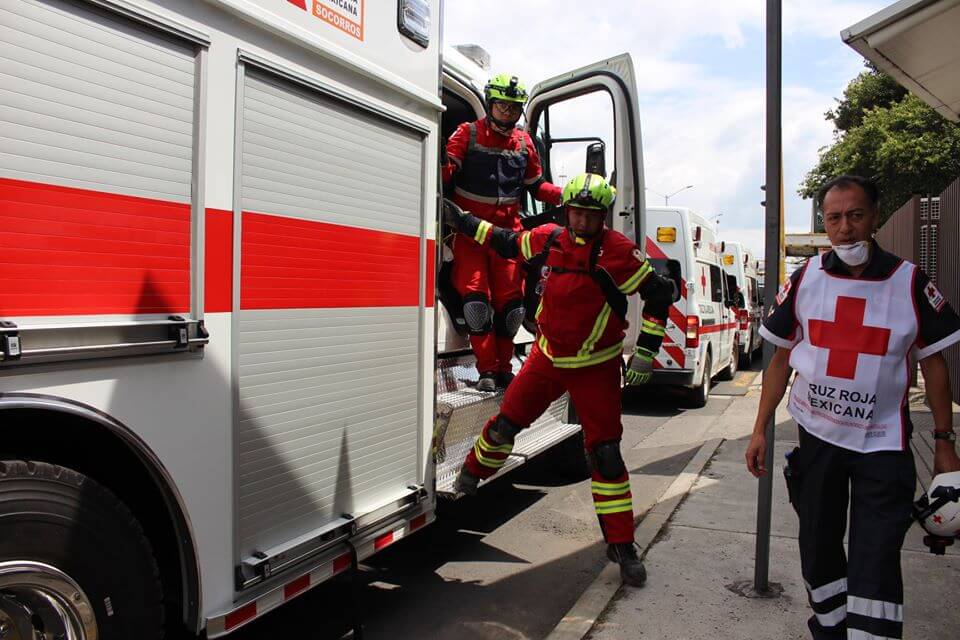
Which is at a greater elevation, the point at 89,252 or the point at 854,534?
the point at 89,252

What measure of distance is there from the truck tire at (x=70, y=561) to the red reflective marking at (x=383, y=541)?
112 centimetres

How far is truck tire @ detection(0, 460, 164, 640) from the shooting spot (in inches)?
75.3

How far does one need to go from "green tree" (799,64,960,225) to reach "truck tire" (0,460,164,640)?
20753 millimetres

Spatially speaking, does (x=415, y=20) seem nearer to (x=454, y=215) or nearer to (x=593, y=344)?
(x=454, y=215)

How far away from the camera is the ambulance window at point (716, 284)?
11083mm

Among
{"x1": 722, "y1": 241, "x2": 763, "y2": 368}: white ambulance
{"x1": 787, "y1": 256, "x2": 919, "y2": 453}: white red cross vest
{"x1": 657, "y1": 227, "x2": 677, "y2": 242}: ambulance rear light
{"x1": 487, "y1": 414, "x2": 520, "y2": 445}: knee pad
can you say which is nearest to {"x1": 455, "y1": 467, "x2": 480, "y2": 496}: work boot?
{"x1": 487, "y1": 414, "x2": 520, "y2": 445}: knee pad

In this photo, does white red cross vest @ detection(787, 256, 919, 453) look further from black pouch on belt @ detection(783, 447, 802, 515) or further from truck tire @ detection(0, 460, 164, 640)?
truck tire @ detection(0, 460, 164, 640)

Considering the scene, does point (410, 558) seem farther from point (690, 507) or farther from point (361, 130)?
point (361, 130)

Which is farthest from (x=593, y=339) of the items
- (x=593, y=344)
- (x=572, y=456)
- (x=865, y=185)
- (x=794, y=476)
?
(x=572, y=456)

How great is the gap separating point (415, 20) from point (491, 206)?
1.60 metres

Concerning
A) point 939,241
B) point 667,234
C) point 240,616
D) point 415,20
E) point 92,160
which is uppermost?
point 415,20

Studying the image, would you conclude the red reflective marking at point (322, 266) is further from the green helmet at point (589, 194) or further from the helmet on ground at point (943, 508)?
the helmet on ground at point (943, 508)

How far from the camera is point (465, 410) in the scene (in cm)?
424

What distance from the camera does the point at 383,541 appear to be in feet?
10.9
